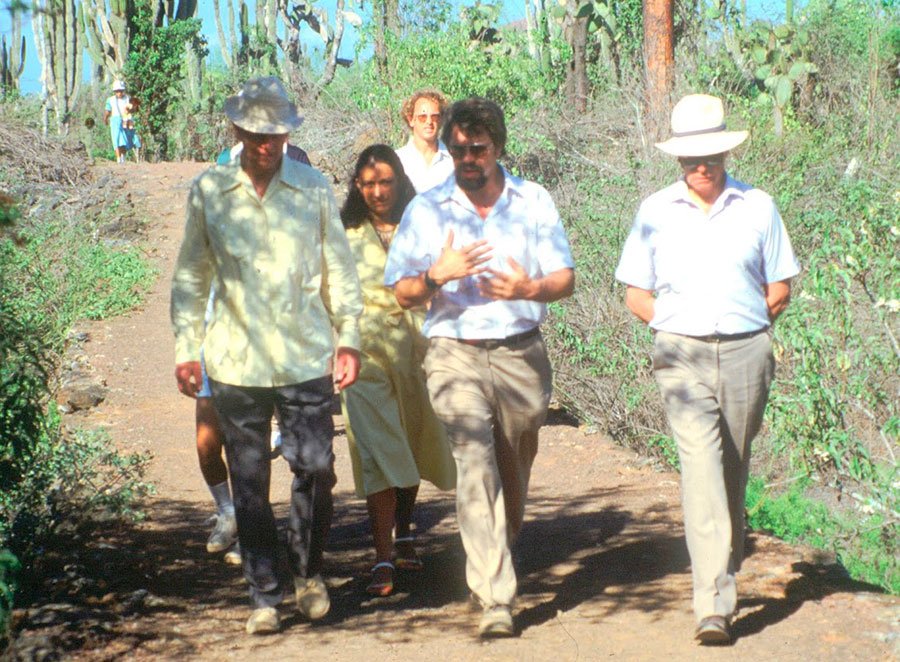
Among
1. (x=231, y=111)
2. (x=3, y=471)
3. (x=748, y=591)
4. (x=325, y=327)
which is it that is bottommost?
(x=748, y=591)

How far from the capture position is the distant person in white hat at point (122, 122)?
26.9 metres

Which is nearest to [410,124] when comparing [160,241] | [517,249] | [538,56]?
[517,249]

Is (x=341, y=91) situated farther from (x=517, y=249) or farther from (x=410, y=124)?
(x=517, y=249)

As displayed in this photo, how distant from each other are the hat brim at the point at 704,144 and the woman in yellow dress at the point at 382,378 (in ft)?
4.40

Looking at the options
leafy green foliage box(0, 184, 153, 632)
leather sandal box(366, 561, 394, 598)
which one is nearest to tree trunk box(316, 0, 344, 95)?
leafy green foliage box(0, 184, 153, 632)

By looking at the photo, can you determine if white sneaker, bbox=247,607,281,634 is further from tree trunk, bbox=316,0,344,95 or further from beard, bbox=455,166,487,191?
tree trunk, bbox=316,0,344,95

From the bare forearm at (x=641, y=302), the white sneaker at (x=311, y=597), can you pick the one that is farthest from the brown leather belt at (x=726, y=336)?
the white sneaker at (x=311, y=597)

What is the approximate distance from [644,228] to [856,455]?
213cm

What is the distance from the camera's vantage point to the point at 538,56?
25984 millimetres

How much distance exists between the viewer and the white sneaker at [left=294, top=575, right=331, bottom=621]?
18.3 feet

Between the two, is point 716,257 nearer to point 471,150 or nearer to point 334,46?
point 471,150

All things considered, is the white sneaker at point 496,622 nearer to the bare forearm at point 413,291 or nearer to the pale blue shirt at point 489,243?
the pale blue shirt at point 489,243

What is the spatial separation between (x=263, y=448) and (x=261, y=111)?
1250 millimetres

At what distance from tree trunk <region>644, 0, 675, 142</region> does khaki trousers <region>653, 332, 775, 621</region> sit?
21.6ft
